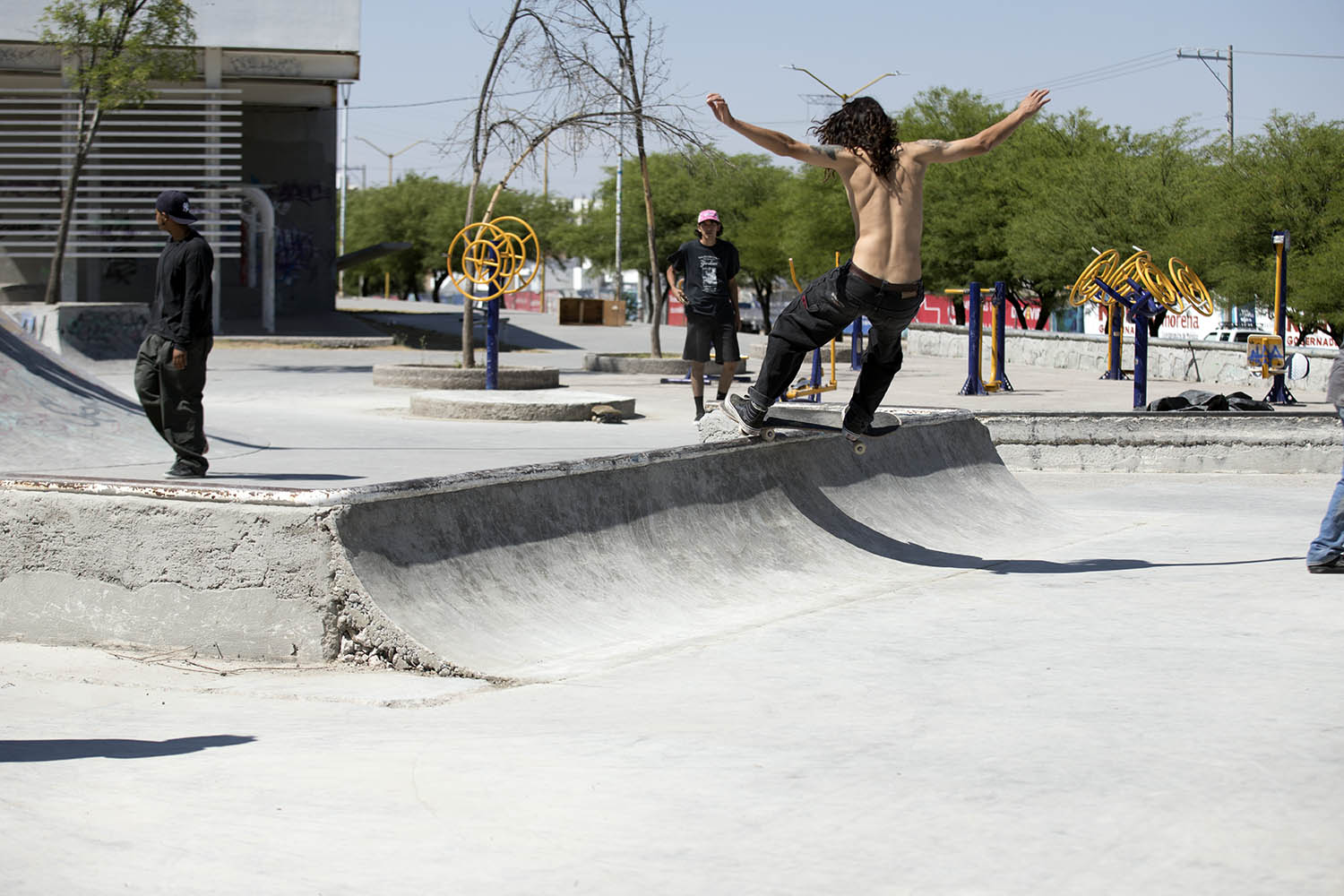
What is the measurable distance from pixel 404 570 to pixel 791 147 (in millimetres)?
2705

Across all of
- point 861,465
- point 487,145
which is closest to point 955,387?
A: point 487,145

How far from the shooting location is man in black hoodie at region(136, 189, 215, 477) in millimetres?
7559

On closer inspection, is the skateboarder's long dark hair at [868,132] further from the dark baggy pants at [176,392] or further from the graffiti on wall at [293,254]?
the graffiti on wall at [293,254]

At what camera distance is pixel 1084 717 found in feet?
13.7

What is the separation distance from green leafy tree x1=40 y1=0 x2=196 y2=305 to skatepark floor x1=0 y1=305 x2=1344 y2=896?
70.3ft

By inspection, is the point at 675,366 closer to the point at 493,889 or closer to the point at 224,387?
the point at 224,387

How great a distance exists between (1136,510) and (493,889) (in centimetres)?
779

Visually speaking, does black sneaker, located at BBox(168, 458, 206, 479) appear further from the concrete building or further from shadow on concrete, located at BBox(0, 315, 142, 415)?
the concrete building

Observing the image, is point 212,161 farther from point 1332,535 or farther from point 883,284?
point 1332,535

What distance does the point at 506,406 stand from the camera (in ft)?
45.5

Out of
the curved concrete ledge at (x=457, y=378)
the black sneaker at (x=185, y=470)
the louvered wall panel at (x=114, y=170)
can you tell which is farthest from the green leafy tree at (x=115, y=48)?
the black sneaker at (x=185, y=470)

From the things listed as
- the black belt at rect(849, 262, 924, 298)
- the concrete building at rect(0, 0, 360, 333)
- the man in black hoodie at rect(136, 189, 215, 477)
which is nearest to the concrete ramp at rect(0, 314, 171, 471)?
the man in black hoodie at rect(136, 189, 215, 477)

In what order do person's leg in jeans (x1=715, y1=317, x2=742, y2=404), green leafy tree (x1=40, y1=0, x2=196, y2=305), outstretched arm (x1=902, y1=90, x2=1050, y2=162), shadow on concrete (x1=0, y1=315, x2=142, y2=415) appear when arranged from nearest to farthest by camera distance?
1. outstretched arm (x1=902, y1=90, x2=1050, y2=162)
2. shadow on concrete (x1=0, y1=315, x2=142, y2=415)
3. person's leg in jeans (x1=715, y1=317, x2=742, y2=404)
4. green leafy tree (x1=40, y1=0, x2=196, y2=305)

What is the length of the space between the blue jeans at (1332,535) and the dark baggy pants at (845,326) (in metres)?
2.12
